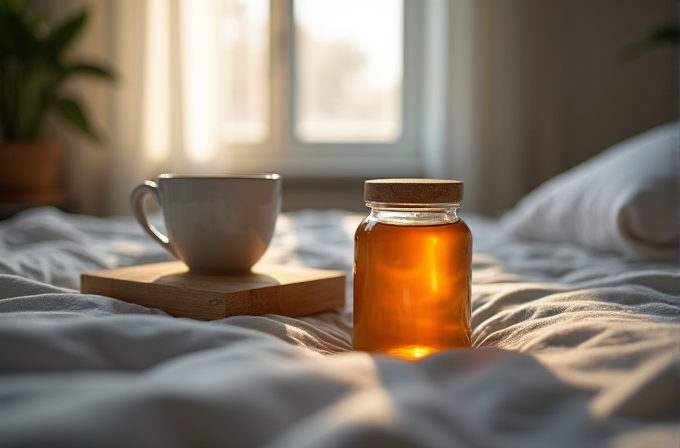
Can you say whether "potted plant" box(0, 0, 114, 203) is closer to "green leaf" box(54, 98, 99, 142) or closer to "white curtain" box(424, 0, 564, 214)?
"green leaf" box(54, 98, 99, 142)

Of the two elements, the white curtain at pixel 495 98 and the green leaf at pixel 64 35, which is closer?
the green leaf at pixel 64 35

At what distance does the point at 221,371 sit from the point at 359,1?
2.57 metres

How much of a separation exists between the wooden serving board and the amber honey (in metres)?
0.12

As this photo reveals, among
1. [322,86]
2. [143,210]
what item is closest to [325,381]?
[143,210]

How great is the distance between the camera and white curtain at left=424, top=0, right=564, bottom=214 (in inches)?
101

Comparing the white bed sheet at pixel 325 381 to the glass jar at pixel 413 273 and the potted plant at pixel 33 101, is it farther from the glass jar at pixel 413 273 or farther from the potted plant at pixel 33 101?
the potted plant at pixel 33 101

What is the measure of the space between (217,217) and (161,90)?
1873 mm

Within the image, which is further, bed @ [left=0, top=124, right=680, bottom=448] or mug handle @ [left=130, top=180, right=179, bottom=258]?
mug handle @ [left=130, top=180, right=179, bottom=258]

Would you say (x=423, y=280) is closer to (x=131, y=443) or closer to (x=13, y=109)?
(x=131, y=443)

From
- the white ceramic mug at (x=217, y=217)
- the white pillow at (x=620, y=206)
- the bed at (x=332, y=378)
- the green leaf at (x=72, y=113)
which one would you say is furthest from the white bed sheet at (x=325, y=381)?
the green leaf at (x=72, y=113)


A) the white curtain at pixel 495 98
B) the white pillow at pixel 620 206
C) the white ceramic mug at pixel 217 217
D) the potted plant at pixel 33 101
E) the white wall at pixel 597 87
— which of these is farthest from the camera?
the white wall at pixel 597 87

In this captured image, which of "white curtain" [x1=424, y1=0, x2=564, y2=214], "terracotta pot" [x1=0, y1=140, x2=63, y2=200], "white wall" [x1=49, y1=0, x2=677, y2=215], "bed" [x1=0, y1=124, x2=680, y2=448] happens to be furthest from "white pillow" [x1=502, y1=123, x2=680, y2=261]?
"terracotta pot" [x1=0, y1=140, x2=63, y2=200]

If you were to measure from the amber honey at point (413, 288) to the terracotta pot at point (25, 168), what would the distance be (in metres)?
1.90

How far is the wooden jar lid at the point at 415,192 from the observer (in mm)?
529
